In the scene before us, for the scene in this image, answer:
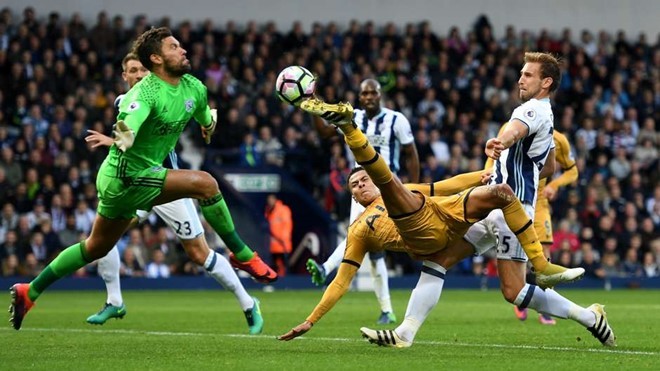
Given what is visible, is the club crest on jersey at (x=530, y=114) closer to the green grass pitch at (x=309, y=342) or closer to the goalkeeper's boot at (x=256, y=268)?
the green grass pitch at (x=309, y=342)

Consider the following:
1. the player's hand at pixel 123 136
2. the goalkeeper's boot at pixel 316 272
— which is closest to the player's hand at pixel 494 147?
the player's hand at pixel 123 136

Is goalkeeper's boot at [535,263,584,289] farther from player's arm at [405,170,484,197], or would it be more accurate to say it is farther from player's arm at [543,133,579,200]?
player's arm at [543,133,579,200]

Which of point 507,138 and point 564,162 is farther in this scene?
point 564,162

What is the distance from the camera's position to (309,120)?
25578mm

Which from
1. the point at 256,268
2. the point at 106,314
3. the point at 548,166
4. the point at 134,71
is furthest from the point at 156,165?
the point at 548,166

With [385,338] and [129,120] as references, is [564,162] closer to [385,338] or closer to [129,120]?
[385,338]

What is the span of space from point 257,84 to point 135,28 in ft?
9.14

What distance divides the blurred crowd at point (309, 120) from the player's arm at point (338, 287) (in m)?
11.1

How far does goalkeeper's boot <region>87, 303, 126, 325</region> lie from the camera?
41.5 feet

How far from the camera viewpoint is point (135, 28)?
26.6 meters

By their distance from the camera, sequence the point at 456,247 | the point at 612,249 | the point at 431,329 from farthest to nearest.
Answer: the point at 612,249, the point at 431,329, the point at 456,247

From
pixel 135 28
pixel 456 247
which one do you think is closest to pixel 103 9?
pixel 135 28

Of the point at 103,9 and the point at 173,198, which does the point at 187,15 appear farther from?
the point at 173,198

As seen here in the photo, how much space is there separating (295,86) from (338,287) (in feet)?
5.21
